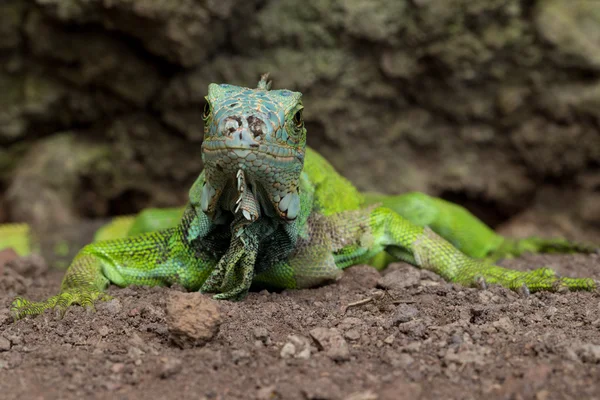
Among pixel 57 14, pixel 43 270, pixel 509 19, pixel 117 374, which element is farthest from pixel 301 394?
pixel 509 19

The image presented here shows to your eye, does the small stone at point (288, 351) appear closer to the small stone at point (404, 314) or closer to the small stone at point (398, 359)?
the small stone at point (398, 359)

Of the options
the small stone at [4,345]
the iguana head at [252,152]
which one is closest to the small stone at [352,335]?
the iguana head at [252,152]

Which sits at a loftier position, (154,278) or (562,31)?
(562,31)

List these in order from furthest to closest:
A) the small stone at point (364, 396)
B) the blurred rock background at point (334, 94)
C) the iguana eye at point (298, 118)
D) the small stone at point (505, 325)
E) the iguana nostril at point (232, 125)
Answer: the blurred rock background at point (334, 94)
the iguana eye at point (298, 118)
the iguana nostril at point (232, 125)
the small stone at point (505, 325)
the small stone at point (364, 396)

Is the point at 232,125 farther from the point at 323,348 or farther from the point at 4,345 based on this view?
the point at 4,345

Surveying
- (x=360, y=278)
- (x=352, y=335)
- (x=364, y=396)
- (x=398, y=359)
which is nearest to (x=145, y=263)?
(x=360, y=278)

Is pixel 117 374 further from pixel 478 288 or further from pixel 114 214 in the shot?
pixel 114 214

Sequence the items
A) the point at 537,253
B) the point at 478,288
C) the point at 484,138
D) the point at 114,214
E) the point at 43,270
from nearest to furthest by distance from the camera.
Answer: the point at 478,288
the point at 43,270
the point at 537,253
the point at 484,138
the point at 114,214
